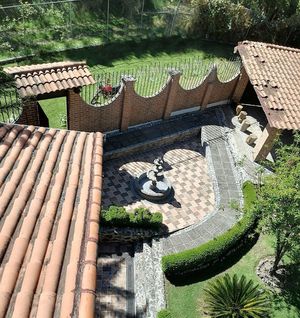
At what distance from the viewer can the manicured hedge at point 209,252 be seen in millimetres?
12234

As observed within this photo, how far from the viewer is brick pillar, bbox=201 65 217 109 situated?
742 inches

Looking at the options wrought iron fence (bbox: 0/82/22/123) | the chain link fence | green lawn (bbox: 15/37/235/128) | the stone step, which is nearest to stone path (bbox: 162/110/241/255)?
the stone step

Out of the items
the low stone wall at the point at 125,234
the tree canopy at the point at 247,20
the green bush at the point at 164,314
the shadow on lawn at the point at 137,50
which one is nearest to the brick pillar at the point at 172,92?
the shadow on lawn at the point at 137,50

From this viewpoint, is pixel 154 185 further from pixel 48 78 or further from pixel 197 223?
pixel 48 78

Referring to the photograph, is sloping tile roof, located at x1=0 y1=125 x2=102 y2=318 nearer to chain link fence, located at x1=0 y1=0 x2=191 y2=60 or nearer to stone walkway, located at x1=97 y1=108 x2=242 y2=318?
stone walkway, located at x1=97 y1=108 x2=242 y2=318

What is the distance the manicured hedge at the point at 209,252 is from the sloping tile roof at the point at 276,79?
16.7ft

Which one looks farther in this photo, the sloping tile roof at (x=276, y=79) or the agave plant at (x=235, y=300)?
the sloping tile roof at (x=276, y=79)

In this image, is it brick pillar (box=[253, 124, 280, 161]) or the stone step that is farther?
brick pillar (box=[253, 124, 280, 161])

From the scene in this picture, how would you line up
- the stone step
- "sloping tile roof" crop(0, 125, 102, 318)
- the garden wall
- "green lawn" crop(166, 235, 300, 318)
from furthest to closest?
the garden wall
"green lawn" crop(166, 235, 300, 318)
the stone step
"sloping tile roof" crop(0, 125, 102, 318)

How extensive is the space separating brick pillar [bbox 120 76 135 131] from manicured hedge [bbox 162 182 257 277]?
7.26 metres

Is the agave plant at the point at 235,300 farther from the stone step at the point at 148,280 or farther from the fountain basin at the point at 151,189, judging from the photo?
the fountain basin at the point at 151,189

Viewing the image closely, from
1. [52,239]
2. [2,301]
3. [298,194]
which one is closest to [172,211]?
[298,194]

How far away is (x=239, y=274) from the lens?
522 inches

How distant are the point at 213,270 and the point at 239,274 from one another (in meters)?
1.01
